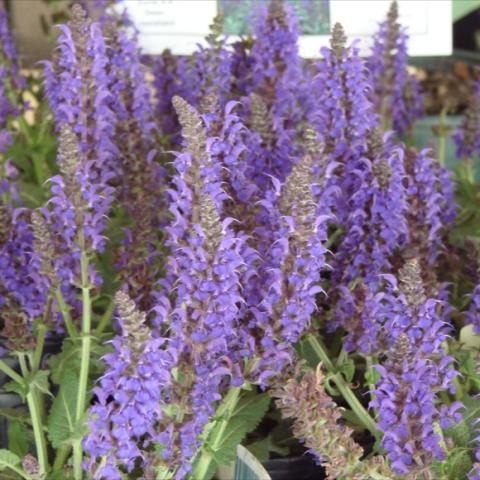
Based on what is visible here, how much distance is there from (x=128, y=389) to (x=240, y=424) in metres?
0.32

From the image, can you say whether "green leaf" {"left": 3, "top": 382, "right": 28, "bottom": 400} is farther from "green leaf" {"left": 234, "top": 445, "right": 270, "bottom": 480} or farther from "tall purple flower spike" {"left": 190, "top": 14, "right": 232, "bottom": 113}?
"tall purple flower spike" {"left": 190, "top": 14, "right": 232, "bottom": 113}

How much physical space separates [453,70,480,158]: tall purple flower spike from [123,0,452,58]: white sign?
0.39ft

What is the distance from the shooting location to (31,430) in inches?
52.9

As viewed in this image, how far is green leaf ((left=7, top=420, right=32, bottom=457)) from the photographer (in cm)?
130

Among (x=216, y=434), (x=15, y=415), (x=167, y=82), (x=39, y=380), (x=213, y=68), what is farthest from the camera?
(x=167, y=82)

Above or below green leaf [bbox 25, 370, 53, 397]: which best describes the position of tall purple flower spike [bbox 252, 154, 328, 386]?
above

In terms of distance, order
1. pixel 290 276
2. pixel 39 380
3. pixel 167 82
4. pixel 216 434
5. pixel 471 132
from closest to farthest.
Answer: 1. pixel 290 276
2. pixel 216 434
3. pixel 39 380
4. pixel 167 82
5. pixel 471 132

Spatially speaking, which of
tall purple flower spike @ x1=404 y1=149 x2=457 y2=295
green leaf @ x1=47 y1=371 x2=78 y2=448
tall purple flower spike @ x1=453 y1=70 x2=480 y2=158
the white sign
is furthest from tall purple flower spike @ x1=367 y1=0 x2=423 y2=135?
green leaf @ x1=47 y1=371 x2=78 y2=448

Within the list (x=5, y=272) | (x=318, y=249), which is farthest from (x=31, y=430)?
(x=318, y=249)

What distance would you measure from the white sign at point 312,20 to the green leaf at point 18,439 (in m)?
0.87

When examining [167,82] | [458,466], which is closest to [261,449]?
[458,466]

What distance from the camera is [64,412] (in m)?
1.24

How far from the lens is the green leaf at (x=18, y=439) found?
4.25 feet

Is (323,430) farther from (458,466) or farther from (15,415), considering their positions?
(15,415)
